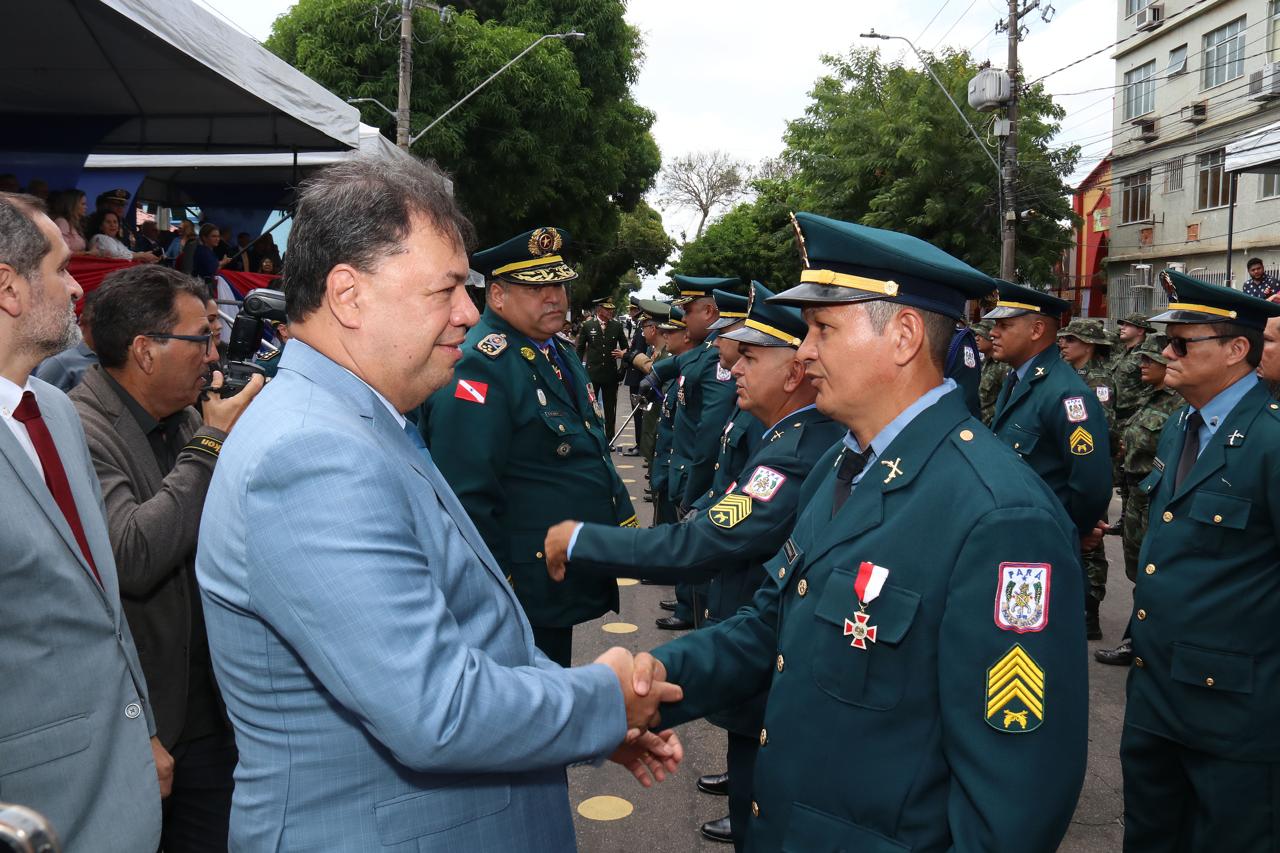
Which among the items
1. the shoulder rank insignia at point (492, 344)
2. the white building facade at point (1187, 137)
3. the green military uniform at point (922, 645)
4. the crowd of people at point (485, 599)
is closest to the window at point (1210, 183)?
the white building facade at point (1187, 137)

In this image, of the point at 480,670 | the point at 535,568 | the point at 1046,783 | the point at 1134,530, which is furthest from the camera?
the point at 1134,530

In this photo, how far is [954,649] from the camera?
1733 mm

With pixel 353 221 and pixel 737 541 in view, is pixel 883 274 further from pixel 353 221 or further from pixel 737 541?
pixel 737 541

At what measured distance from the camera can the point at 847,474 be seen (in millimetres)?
2213

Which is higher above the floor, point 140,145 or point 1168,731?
point 140,145

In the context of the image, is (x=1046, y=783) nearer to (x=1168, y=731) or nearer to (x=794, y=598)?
(x=794, y=598)

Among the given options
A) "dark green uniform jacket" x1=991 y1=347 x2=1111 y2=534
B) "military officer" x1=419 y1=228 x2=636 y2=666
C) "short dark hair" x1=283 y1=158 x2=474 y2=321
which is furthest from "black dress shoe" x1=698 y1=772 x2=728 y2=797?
"short dark hair" x1=283 y1=158 x2=474 y2=321

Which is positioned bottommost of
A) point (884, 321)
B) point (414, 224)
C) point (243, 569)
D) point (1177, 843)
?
point (1177, 843)

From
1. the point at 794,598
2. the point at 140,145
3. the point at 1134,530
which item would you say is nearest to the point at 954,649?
the point at 794,598

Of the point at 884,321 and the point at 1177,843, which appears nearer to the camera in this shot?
the point at 884,321

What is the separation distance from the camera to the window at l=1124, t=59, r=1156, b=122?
1284 inches

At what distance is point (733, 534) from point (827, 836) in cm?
127

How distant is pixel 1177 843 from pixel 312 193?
3406 millimetres

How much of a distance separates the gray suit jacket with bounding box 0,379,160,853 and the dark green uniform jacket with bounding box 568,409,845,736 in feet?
4.26
